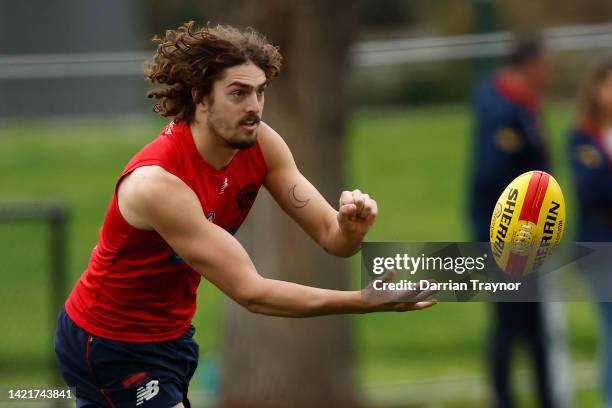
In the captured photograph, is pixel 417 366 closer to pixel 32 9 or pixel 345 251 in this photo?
pixel 345 251

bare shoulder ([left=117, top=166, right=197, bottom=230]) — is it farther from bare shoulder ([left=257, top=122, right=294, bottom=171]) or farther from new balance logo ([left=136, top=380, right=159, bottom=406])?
new balance logo ([left=136, top=380, right=159, bottom=406])

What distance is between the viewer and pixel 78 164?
15.8 metres

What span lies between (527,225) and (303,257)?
4.21 m

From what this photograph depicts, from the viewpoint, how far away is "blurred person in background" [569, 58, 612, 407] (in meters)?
7.68

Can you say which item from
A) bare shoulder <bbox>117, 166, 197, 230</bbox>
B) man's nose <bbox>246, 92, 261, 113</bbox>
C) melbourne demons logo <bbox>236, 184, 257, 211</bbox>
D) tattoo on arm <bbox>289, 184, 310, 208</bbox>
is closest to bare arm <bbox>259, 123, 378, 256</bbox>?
tattoo on arm <bbox>289, 184, 310, 208</bbox>

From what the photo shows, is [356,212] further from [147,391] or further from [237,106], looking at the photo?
[147,391]

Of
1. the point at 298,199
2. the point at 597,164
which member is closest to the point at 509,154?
the point at 597,164

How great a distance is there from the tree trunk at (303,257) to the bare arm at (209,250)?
14.2 ft

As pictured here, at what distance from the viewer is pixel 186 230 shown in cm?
470

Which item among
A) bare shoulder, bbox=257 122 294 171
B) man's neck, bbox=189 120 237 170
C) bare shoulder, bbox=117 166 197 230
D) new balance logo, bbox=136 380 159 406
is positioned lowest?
new balance logo, bbox=136 380 159 406

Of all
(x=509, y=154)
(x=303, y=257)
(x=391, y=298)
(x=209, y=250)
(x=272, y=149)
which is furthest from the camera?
(x=303, y=257)

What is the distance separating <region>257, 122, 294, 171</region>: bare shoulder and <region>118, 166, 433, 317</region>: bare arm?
1.64 ft

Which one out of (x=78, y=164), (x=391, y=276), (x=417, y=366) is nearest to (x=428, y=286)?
(x=391, y=276)

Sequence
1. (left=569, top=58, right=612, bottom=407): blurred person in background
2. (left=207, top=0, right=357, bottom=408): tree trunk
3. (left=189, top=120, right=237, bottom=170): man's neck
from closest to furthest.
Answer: (left=189, top=120, right=237, bottom=170): man's neck → (left=569, top=58, right=612, bottom=407): blurred person in background → (left=207, top=0, right=357, bottom=408): tree trunk
